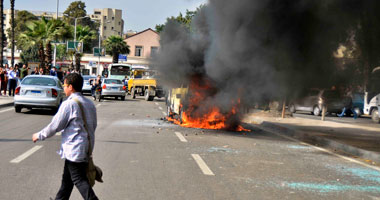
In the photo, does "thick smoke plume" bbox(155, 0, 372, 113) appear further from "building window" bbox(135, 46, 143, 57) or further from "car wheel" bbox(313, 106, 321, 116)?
"building window" bbox(135, 46, 143, 57)

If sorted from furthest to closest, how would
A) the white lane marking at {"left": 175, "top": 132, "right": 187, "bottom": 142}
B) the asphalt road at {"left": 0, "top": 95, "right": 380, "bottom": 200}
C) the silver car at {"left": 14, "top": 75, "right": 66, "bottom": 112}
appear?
the silver car at {"left": 14, "top": 75, "right": 66, "bottom": 112} → the white lane marking at {"left": 175, "top": 132, "right": 187, "bottom": 142} → the asphalt road at {"left": 0, "top": 95, "right": 380, "bottom": 200}

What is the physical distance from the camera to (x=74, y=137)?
4668 mm

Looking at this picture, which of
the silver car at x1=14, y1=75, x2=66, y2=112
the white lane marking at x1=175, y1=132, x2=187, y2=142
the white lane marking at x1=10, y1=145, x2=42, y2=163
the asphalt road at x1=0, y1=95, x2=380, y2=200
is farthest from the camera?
the silver car at x1=14, y1=75, x2=66, y2=112

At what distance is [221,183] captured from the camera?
283 inches

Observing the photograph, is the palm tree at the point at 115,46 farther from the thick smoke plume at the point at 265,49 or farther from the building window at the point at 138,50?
the thick smoke plume at the point at 265,49

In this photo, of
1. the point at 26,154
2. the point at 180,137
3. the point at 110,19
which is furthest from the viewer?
the point at 110,19

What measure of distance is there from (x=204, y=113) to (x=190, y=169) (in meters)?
7.91

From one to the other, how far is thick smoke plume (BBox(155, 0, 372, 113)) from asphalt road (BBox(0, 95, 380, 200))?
3334 mm

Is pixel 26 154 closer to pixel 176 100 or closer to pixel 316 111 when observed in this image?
pixel 176 100

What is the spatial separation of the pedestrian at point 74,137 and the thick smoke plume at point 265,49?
11268 millimetres

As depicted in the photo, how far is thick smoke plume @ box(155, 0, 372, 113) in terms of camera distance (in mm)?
15688

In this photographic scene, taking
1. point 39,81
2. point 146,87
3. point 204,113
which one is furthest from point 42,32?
point 204,113

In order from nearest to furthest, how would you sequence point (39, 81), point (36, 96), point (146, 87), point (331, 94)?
point (36, 96), point (39, 81), point (331, 94), point (146, 87)

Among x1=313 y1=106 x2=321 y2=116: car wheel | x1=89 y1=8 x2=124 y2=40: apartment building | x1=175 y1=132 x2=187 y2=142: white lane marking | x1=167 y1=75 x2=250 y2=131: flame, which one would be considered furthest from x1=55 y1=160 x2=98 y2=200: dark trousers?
x1=89 y1=8 x2=124 y2=40: apartment building
